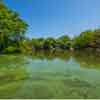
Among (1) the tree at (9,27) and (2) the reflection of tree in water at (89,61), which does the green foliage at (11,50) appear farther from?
(2) the reflection of tree in water at (89,61)

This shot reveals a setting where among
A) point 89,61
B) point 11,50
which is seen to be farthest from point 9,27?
point 89,61

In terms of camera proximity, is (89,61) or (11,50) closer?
(89,61)

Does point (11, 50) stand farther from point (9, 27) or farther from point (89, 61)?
point (89, 61)

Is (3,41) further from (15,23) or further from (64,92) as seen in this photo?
(64,92)

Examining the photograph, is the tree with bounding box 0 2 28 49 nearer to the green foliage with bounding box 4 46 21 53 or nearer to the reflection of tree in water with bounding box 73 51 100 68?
the green foliage with bounding box 4 46 21 53

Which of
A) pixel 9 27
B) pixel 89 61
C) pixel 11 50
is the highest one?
pixel 9 27

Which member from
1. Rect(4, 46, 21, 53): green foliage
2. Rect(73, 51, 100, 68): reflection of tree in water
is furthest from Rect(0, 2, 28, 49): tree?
Rect(73, 51, 100, 68): reflection of tree in water

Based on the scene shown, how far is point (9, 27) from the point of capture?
32.1 meters

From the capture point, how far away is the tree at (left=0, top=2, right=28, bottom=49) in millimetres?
31656

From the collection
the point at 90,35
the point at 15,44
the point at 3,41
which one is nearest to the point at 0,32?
the point at 3,41

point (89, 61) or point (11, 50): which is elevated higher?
point (11, 50)

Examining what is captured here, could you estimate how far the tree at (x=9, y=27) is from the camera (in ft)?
104

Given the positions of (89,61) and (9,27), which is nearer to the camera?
(89,61)

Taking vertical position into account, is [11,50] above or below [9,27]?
below
